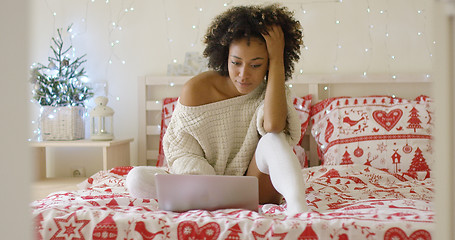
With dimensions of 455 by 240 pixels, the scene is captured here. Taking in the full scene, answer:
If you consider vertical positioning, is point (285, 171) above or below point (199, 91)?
below

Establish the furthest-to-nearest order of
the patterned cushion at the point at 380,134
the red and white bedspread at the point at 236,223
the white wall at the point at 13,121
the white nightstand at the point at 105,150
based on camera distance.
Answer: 1. the white nightstand at the point at 105,150
2. the patterned cushion at the point at 380,134
3. the red and white bedspread at the point at 236,223
4. the white wall at the point at 13,121

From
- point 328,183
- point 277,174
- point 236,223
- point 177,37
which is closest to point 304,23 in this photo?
point 177,37

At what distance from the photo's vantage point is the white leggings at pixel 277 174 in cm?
106

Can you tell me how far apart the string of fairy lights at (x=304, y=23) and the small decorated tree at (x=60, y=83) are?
0.55ft

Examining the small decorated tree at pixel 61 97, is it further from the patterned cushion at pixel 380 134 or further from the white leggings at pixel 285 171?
the white leggings at pixel 285 171

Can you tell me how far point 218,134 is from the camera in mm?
1446

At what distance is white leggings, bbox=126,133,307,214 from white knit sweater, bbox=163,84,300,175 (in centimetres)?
12

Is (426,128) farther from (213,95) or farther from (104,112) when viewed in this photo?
(104,112)

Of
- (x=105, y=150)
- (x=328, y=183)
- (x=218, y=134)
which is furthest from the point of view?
(x=105, y=150)

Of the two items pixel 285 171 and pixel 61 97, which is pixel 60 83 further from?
pixel 285 171

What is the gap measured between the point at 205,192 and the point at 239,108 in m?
0.45

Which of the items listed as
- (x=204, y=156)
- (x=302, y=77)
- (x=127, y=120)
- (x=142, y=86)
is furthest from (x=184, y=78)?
(x=204, y=156)

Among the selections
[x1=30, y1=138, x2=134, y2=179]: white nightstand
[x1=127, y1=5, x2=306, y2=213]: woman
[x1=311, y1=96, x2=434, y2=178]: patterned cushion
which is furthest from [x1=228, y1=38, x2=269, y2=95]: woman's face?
[x1=30, y1=138, x2=134, y2=179]: white nightstand

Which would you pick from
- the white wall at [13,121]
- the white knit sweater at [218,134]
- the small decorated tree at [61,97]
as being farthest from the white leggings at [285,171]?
the small decorated tree at [61,97]
